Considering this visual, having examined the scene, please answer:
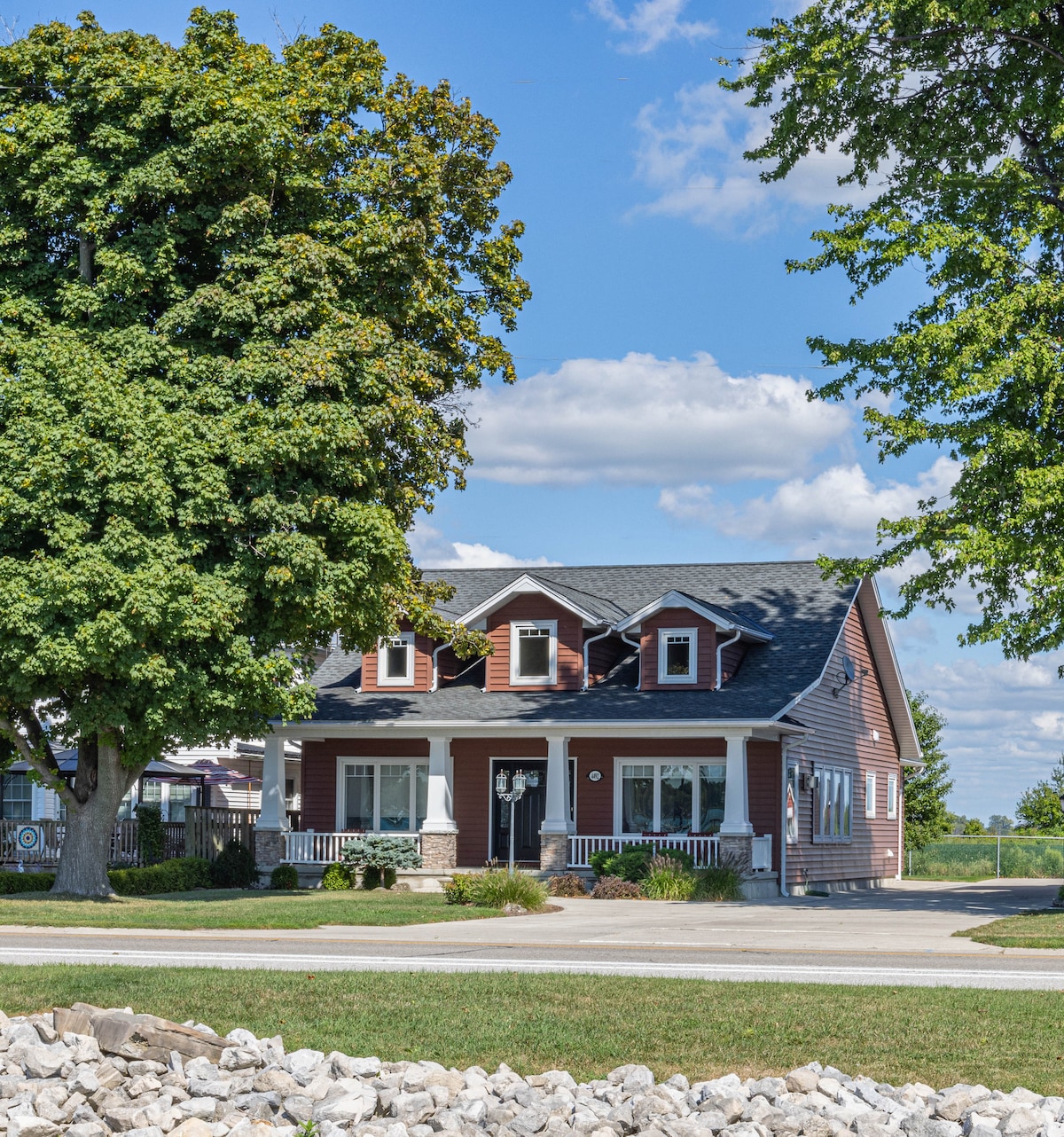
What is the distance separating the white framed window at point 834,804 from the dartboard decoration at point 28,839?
650 inches

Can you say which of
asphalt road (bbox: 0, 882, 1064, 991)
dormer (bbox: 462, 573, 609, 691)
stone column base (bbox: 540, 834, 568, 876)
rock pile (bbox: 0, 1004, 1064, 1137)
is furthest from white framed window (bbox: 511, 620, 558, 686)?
rock pile (bbox: 0, 1004, 1064, 1137)

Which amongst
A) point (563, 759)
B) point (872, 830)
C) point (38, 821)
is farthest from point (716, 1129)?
point (872, 830)

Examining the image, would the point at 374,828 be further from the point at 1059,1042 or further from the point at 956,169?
the point at 1059,1042

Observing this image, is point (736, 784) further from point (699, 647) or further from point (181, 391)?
point (181, 391)

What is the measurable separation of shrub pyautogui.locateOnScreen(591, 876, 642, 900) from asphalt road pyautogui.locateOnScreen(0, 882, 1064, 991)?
13.7 ft

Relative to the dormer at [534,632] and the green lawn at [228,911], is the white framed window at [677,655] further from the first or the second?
the green lawn at [228,911]

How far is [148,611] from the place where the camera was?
68.0ft

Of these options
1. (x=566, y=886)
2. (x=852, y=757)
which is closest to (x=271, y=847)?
(x=566, y=886)

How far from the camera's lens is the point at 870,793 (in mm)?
36938

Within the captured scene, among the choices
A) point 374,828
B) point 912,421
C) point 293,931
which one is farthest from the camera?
point 374,828

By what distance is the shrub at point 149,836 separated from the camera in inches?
1162

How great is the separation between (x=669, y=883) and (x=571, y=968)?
13.8 metres

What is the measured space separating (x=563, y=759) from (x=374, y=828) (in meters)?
5.49

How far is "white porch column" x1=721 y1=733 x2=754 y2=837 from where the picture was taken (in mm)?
28312
